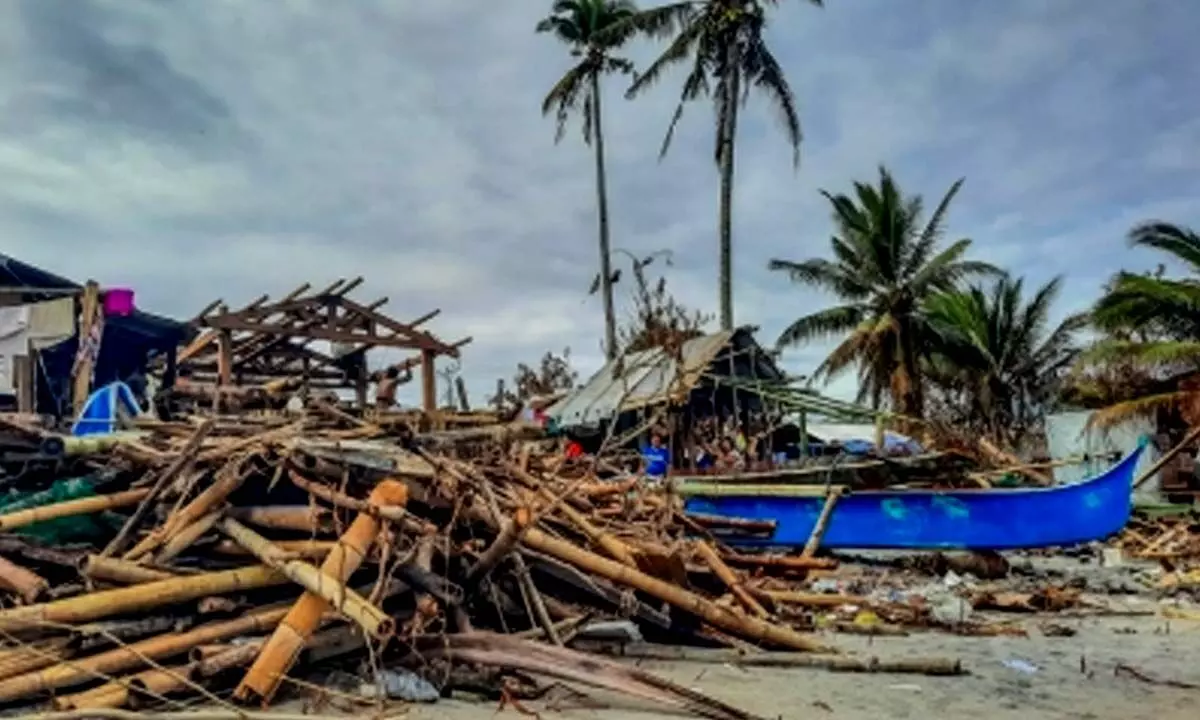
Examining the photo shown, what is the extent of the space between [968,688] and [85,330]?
10616mm

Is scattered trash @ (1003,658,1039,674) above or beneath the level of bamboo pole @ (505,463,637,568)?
beneath

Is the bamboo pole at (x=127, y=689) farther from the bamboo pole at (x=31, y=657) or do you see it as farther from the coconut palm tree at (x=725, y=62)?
the coconut palm tree at (x=725, y=62)

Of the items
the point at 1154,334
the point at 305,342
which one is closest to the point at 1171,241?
the point at 1154,334

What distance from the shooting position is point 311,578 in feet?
16.9

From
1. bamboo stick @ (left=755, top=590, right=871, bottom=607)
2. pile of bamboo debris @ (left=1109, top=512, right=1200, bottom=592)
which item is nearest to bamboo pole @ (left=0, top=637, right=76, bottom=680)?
bamboo stick @ (left=755, top=590, right=871, bottom=607)

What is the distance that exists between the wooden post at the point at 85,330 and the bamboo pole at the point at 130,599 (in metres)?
7.50

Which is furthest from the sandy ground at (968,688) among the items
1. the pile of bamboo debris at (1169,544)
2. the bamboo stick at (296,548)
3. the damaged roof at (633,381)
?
the damaged roof at (633,381)

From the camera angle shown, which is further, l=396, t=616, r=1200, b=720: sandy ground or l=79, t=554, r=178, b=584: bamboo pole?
l=396, t=616, r=1200, b=720: sandy ground

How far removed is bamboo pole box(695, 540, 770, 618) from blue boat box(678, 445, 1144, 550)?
9.41 feet

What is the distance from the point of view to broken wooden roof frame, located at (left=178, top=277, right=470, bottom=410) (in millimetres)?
16250

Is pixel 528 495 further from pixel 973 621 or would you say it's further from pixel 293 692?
pixel 973 621

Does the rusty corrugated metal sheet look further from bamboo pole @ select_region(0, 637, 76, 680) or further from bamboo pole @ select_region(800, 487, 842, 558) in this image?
bamboo pole @ select_region(0, 637, 76, 680)

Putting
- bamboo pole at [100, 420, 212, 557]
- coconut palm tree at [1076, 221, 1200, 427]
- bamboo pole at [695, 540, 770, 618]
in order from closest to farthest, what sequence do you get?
bamboo pole at [100, 420, 212, 557], bamboo pole at [695, 540, 770, 618], coconut palm tree at [1076, 221, 1200, 427]

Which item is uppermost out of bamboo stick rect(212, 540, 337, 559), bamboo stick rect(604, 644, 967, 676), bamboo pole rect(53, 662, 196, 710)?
bamboo stick rect(212, 540, 337, 559)
